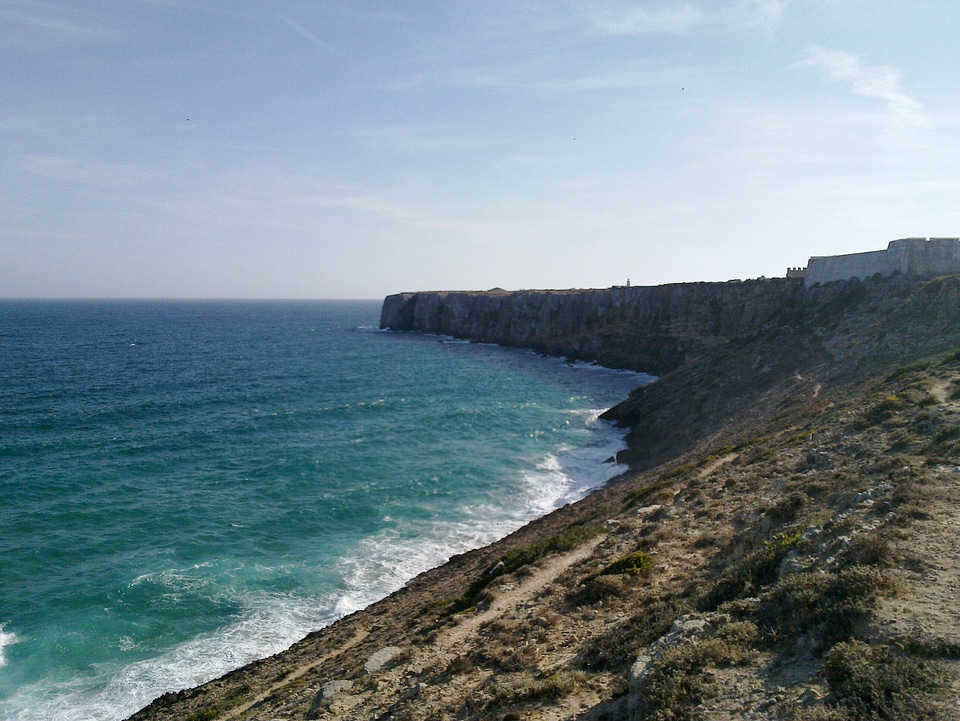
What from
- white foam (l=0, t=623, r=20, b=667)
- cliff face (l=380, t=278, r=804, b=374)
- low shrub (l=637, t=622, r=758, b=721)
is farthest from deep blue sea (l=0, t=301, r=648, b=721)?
low shrub (l=637, t=622, r=758, b=721)

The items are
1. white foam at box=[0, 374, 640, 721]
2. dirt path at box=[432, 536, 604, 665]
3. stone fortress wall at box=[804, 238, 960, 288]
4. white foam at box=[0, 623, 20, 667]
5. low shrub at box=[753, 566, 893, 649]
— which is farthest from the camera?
stone fortress wall at box=[804, 238, 960, 288]

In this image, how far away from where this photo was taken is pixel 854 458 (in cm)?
1597

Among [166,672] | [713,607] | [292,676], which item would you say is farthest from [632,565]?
[166,672]

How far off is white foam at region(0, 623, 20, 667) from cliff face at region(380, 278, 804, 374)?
49.3 m

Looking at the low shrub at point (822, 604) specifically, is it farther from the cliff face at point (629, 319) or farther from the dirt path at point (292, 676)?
the cliff face at point (629, 319)

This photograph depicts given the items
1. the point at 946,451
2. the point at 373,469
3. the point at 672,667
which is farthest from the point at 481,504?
the point at 672,667

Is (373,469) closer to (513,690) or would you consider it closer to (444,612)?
(444,612)

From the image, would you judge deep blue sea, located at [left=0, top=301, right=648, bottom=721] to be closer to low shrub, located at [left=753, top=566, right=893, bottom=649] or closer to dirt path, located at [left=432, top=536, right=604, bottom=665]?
dirt path, located at [left=432, top=536, right=604, bottom=665]

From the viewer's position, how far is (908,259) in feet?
126

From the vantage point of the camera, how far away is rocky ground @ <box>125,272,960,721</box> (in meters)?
7.38

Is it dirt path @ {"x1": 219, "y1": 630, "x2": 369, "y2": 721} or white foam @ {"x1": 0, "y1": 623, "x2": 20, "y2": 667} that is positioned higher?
dirt path @ {"x1": 219, "y1": 630, "x2": 369, "y2": 721}

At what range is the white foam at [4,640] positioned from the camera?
18109 millimetres

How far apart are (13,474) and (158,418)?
14.0m

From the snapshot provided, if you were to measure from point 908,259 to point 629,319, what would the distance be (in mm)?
43523
